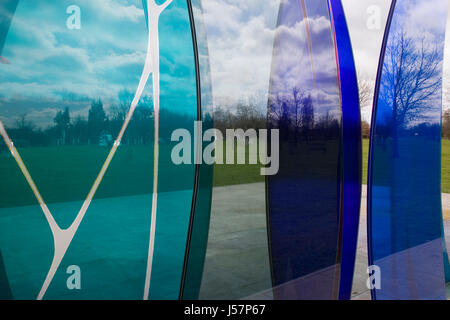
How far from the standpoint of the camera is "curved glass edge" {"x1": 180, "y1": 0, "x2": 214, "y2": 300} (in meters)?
2.68

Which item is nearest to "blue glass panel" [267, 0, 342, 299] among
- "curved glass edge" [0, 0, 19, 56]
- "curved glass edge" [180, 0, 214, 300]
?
"curved glass edge" [180, 0, 214, 300]

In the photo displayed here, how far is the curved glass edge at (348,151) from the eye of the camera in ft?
11.3

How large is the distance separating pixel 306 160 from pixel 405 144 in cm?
120

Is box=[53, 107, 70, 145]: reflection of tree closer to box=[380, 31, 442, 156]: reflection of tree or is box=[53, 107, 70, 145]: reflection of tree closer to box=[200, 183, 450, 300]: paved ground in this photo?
box=[200, 183, 450, 300]: paved ground

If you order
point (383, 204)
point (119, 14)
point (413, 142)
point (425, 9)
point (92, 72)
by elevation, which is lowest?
point (383, 204)

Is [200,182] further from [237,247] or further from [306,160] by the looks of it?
[306,160]

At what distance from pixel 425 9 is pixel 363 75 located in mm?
925

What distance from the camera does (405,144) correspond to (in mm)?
3740

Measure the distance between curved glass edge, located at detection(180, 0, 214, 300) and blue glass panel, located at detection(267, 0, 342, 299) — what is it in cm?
A: 67

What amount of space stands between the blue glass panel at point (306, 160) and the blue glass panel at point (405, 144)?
524 mm

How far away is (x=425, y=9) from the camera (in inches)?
147

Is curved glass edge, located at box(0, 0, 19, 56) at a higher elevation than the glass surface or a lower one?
higher
